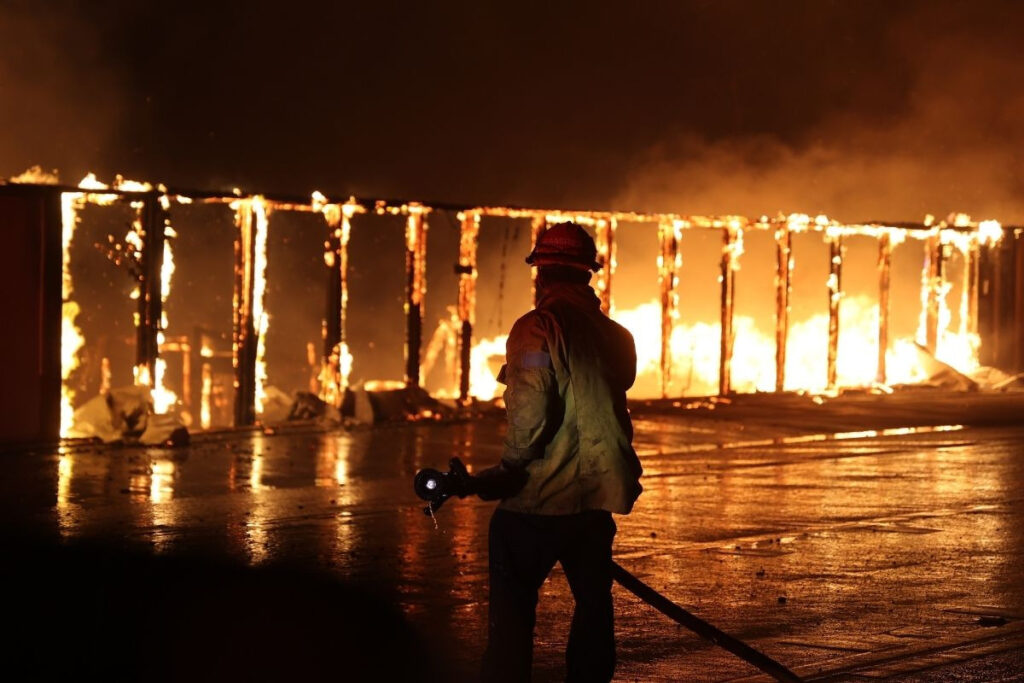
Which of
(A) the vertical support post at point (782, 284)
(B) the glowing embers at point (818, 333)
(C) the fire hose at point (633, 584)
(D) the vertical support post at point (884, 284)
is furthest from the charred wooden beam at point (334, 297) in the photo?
(C) the fire hose at point (633, 584)

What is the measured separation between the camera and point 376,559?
816cm

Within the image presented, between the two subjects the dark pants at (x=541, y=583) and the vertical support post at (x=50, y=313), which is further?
the vertical support post at (x=50, y=313)

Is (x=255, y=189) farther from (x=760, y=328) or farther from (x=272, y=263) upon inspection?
(x=760, y=328)

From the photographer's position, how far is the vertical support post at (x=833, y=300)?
68.3ft

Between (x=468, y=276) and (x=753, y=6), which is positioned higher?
(x=753, y=6)

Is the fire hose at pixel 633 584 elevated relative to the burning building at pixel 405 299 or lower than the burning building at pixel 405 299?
lower

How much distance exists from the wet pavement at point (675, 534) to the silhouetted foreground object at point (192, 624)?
0.23 feet

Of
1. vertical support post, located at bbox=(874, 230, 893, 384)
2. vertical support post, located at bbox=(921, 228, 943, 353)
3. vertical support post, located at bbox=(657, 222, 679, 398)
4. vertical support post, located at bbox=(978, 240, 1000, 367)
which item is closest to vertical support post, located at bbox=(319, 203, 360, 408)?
vertical support post, located at bbox=(657, 222, 679, 398)

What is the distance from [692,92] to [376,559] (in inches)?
800

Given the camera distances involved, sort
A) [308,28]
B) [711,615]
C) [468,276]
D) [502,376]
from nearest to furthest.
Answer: [502,376] → [711,615] → [468,276] → [308,28]

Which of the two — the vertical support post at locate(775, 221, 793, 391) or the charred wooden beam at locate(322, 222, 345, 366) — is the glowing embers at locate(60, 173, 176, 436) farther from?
the vertical support post at locate(775, 221, 793, 391)

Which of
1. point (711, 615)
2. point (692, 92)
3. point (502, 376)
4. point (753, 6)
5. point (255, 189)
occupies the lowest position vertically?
point (711, 615)

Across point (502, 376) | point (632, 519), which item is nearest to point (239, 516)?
point (632, 519)

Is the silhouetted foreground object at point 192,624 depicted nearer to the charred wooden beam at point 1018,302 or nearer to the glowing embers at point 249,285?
the glowing embers at point 249,285
